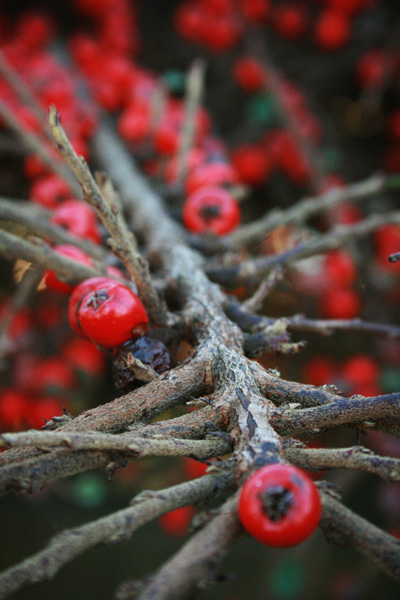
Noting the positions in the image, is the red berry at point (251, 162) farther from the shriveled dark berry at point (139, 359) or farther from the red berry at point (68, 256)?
the shriveled dark berry at point (139, 359)

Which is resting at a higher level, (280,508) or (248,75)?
(248,75)

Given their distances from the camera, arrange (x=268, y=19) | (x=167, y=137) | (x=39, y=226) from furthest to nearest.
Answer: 1. (x=268, y=19)
2. (x=167, y=137)
3. (x=39, y=226)

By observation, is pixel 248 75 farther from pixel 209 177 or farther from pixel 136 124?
pixel 209 177

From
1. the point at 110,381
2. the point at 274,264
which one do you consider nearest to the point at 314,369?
the point at 110,381

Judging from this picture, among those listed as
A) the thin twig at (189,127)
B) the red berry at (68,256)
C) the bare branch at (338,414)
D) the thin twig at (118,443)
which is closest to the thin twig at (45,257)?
the red berry at (68,256)

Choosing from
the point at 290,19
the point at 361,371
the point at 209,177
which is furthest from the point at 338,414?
the point at 290,19

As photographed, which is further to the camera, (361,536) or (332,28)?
(332,28)

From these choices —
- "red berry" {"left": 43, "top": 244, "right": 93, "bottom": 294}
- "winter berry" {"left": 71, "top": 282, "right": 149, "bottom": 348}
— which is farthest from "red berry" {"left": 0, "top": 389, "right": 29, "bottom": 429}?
"winter berry" {"left": 71, "top": 282, "right": 149, "bottom": 348}
